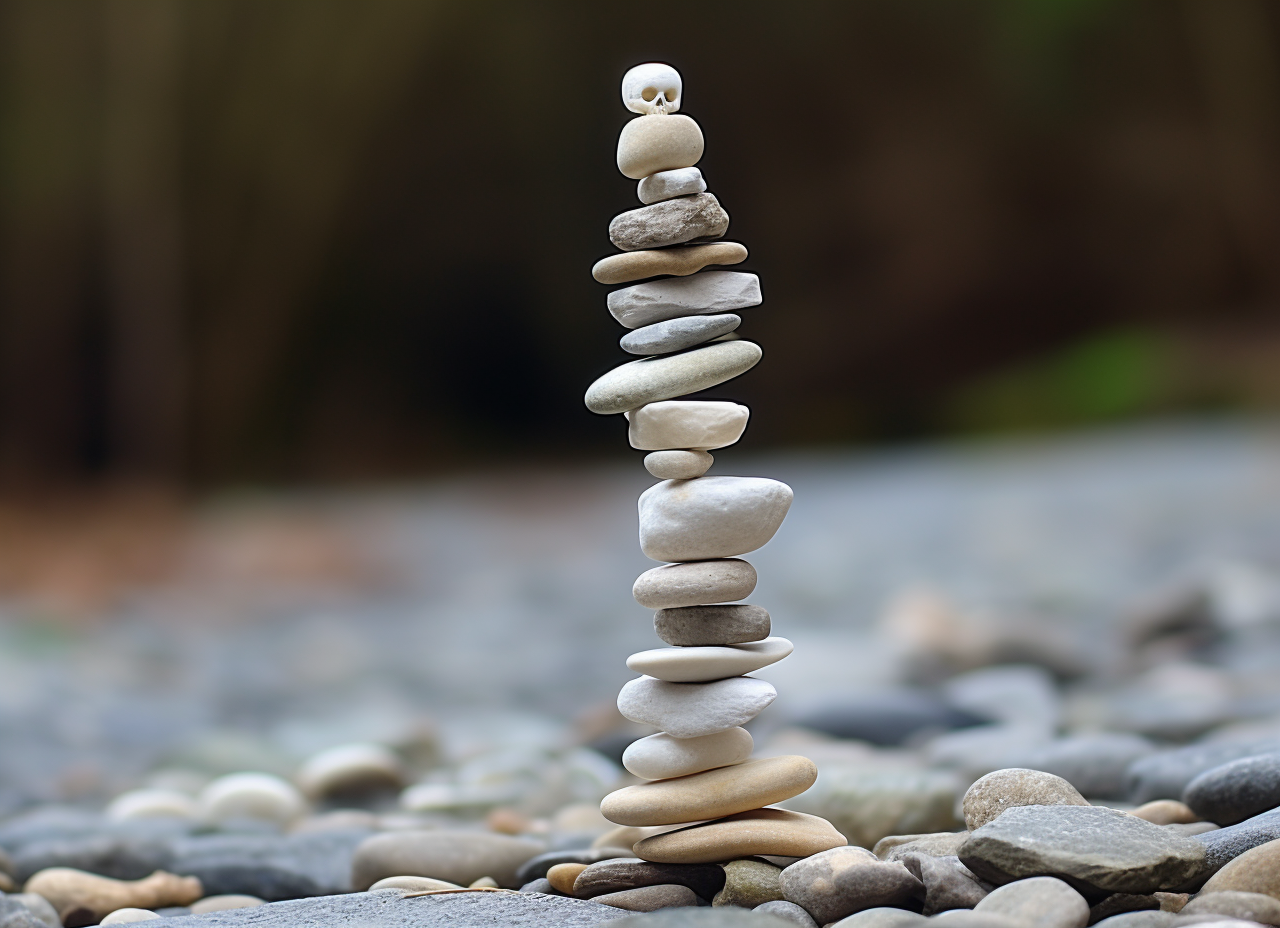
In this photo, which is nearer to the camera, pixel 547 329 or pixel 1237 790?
pixel 1237 790

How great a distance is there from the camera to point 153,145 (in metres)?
9.88

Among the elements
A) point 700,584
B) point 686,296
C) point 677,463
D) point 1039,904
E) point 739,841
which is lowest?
point 1039,904

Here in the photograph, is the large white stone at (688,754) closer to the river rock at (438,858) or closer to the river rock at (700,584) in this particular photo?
the river rock at (700,584)

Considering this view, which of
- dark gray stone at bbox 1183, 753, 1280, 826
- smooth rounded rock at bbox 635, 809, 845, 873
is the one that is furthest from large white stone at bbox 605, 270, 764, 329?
dark gray stone at bbox 1183, 753, 1280, 826

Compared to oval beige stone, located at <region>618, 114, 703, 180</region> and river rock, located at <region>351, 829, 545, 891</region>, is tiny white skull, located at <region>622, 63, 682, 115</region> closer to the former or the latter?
oval beige stone, located at <region>618, 114, 703, 180</region>

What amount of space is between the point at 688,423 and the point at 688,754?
1.61 feet

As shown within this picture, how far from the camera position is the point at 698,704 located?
1779 mm

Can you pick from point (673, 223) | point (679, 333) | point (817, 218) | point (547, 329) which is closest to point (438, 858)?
point (679, 333)

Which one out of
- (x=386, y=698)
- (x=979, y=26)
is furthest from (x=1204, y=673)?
(x=979, y=26)

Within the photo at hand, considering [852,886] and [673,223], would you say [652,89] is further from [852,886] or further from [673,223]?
[852,886]

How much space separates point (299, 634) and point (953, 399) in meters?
7.80

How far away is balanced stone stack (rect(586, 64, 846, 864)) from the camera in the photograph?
1.76 metres

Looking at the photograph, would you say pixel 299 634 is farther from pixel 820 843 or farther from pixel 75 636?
pixel 820 843

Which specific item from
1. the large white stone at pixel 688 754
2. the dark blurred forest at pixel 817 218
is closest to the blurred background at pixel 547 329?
the dark blurred forest at pixel 817 218
